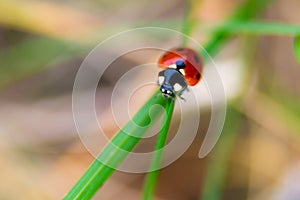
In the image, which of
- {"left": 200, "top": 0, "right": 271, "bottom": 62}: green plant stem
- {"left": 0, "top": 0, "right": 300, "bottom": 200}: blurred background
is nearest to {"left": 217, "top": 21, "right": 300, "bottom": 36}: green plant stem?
{"left": 200, "top": 0, "right": 271, "bottom": 62}: green plant stem

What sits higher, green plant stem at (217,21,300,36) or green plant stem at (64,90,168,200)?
green plant stem at (217,21,300,36)

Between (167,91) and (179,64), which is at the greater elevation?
(179,64)

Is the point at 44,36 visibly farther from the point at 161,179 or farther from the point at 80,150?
the point at 161,179

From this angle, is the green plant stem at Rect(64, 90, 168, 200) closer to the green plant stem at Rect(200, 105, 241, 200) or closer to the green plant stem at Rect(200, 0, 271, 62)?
the green plant stem at Rect(200, 0, 271, 62)

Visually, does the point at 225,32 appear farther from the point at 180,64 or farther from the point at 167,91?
the point at 167,91

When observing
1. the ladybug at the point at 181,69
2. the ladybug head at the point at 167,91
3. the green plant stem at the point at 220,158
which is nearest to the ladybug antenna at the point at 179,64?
the ladybug at the point at 181,69

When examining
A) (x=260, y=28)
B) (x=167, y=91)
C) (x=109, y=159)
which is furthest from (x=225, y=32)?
(x=109, y=159)

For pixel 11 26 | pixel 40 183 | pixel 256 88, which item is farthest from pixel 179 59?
pixel 11 26
